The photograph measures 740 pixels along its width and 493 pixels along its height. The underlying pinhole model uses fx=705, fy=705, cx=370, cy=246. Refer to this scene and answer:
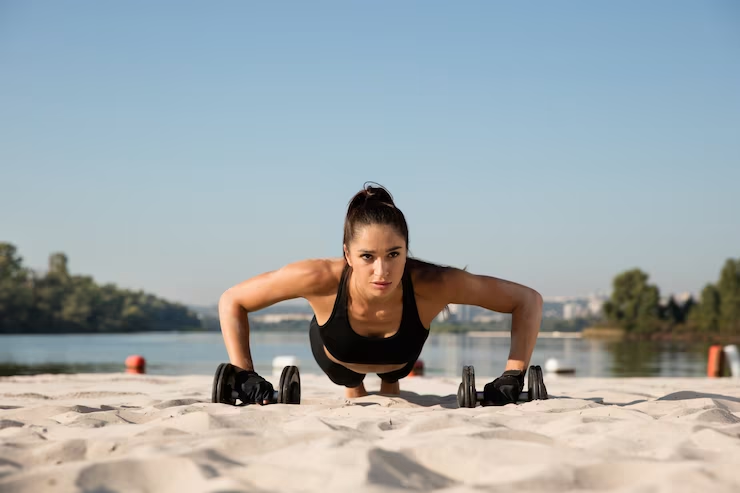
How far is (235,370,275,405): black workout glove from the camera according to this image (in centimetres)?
351

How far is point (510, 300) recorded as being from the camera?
402 centimetres

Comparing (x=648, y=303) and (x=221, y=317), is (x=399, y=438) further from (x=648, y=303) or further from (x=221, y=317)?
(x=648, y=303)

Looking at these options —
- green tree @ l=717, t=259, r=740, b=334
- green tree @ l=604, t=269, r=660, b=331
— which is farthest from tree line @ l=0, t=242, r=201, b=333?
green tree @ l=717, t=259, r=740, b=334

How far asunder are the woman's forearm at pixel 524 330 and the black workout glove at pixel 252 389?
53.4 inches

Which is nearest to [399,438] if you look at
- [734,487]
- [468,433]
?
[468,433]

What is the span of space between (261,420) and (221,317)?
1.31 meters

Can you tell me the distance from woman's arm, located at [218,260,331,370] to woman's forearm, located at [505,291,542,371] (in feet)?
3.63

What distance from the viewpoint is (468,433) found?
2.33 meters

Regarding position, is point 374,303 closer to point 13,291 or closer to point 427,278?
point 427,278

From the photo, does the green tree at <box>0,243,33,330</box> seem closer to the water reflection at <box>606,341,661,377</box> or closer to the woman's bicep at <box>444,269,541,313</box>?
the water reflection at <box>606,341,661,377</box>

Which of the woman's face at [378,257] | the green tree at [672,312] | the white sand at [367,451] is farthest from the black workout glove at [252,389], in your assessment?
the green tree at [672,312]

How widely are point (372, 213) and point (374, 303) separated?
1.89ft

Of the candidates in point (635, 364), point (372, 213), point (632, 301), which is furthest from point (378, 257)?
point (632, 301)

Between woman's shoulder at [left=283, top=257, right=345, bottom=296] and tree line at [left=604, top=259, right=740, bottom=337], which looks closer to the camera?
woman's shoulder at [left=283, top=257, right=345, bottom=296]
